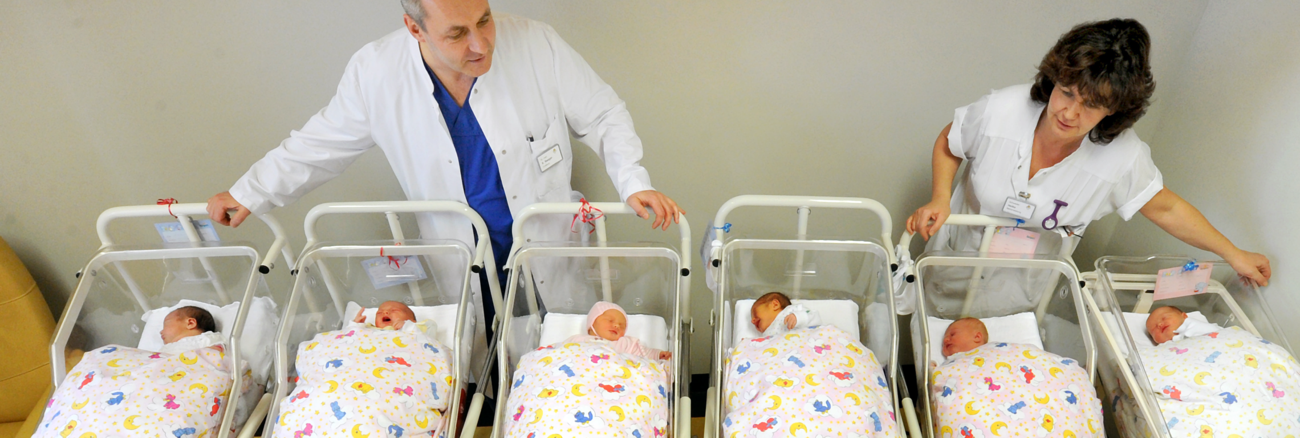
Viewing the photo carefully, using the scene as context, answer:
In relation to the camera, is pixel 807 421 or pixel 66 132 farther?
pixel 66 132

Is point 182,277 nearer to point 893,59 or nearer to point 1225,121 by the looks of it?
point 893,59

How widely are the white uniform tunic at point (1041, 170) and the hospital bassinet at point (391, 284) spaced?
1.31m

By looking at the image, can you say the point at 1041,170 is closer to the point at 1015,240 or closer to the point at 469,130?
the point at 1015,240

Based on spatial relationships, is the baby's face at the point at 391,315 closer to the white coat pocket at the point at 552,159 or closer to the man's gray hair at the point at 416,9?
the white coat pocket at the point at 552,159

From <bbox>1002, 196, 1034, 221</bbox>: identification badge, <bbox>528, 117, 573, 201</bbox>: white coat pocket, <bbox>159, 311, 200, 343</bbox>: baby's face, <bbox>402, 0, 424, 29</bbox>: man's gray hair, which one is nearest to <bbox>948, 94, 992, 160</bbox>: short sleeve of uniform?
<bbox>1002, 196, 1034, 221</bbox>: identification badge

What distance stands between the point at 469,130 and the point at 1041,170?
145cm

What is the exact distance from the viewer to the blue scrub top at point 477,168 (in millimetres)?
1703

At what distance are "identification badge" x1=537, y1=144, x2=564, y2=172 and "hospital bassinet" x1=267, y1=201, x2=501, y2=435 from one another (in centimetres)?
22

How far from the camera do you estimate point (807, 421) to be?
1.32 m

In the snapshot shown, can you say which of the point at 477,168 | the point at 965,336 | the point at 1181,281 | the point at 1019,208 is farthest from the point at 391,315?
the point at 1181,281

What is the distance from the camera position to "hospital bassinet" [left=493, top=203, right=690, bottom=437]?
5.38 feet

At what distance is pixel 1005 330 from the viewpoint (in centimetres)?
185

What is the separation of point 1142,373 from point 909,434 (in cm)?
53

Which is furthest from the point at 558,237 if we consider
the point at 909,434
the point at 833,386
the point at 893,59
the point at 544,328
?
the point at 893,59
